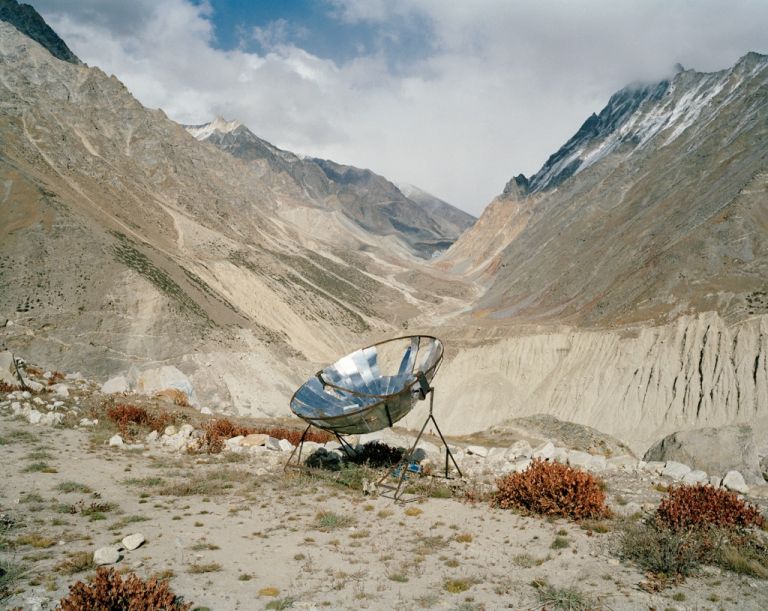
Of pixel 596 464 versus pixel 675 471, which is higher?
pixel 675 471

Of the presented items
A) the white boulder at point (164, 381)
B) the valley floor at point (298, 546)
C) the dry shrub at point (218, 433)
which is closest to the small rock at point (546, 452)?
the valley floor at point (298, 546)

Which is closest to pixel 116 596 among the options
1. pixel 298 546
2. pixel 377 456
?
pixel 298 546

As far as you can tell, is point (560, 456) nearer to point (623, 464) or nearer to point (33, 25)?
point (623, 464)

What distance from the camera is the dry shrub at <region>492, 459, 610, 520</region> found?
9.81 m

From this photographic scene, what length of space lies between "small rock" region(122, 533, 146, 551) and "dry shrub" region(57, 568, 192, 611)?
214 centimetres

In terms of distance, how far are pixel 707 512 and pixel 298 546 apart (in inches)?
295

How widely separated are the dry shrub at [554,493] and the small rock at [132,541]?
7476 mm

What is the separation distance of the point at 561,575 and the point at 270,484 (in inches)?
332

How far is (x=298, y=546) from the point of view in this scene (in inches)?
356

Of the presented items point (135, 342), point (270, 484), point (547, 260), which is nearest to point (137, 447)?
point (270, 484)

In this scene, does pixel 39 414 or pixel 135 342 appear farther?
pixel 135 342

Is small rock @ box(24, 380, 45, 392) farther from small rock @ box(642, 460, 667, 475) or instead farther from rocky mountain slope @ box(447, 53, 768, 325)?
rocky mountain slope @ box(447, 53, 768, 325)

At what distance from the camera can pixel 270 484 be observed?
43.9ft

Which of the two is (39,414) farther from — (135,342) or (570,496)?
(135,342)
